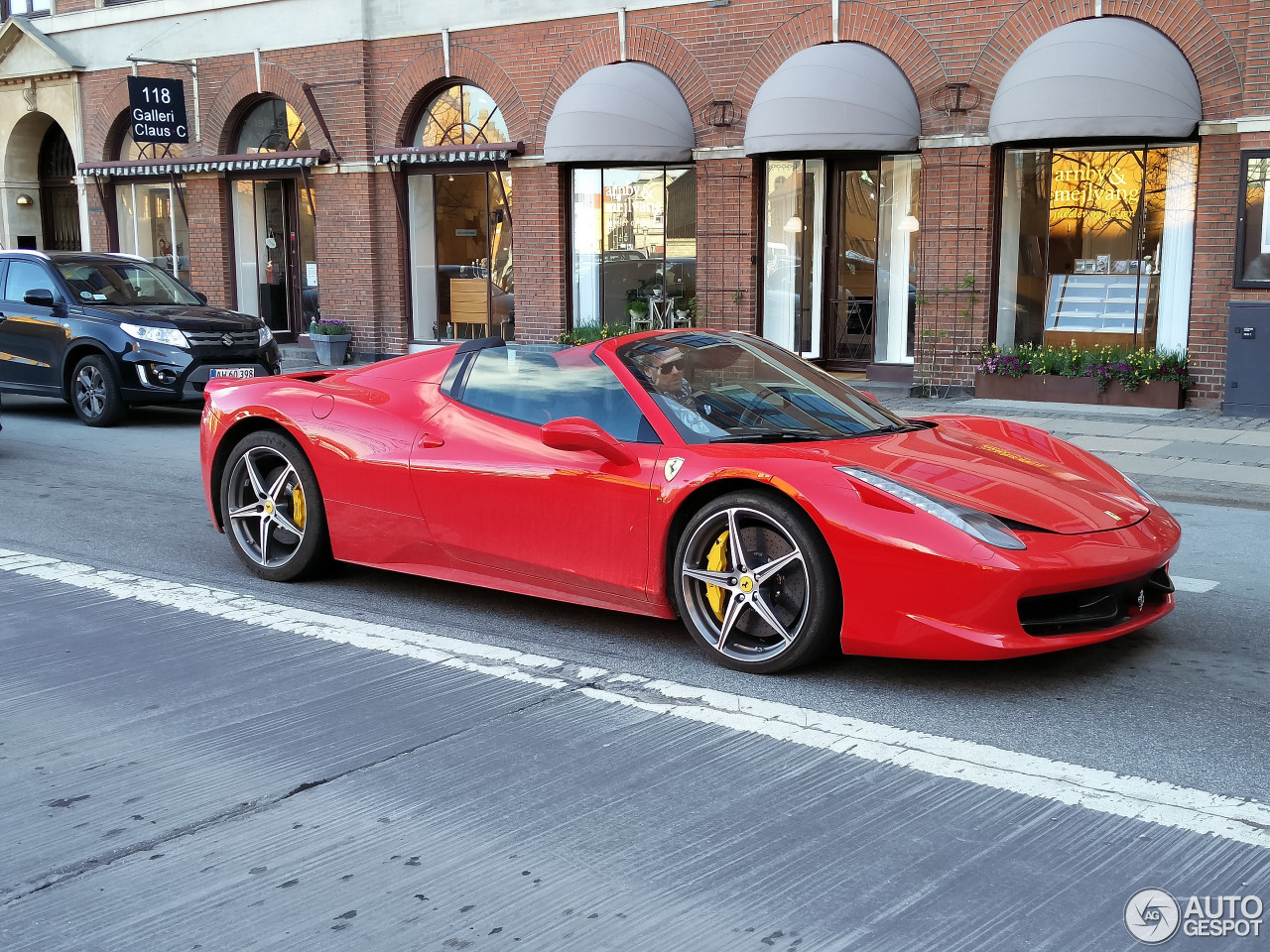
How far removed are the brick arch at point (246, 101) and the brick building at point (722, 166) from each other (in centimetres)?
7

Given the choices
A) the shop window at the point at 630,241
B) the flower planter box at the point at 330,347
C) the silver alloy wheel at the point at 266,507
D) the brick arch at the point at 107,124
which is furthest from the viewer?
the brick arch at the point at 107,124

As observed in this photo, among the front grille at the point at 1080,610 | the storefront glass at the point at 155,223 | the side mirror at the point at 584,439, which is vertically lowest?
the front grille at the point at 1080,610

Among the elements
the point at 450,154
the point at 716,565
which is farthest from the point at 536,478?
the point at 450,154

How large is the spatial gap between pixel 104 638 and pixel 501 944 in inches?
133

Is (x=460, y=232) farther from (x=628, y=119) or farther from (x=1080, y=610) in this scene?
(x=1080, y=610)

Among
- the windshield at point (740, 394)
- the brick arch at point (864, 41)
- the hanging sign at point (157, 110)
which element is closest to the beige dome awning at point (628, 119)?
the brick arch at point (864, 41)

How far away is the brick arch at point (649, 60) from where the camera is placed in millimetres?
17516

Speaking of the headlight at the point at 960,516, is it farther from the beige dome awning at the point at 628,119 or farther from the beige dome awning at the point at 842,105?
the beige dome awning at the point at 628,119

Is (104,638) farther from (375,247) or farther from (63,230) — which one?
(63,230)

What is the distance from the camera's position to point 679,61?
57.8 feet

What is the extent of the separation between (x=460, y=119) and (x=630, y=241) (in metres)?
3.61

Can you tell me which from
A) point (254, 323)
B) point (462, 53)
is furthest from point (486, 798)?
point (462, 53)

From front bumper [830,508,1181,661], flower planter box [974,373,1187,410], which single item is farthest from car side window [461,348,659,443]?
flower planter box [974,373,1187,410]

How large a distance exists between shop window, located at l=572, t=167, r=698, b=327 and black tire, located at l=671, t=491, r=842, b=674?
13.2 m
